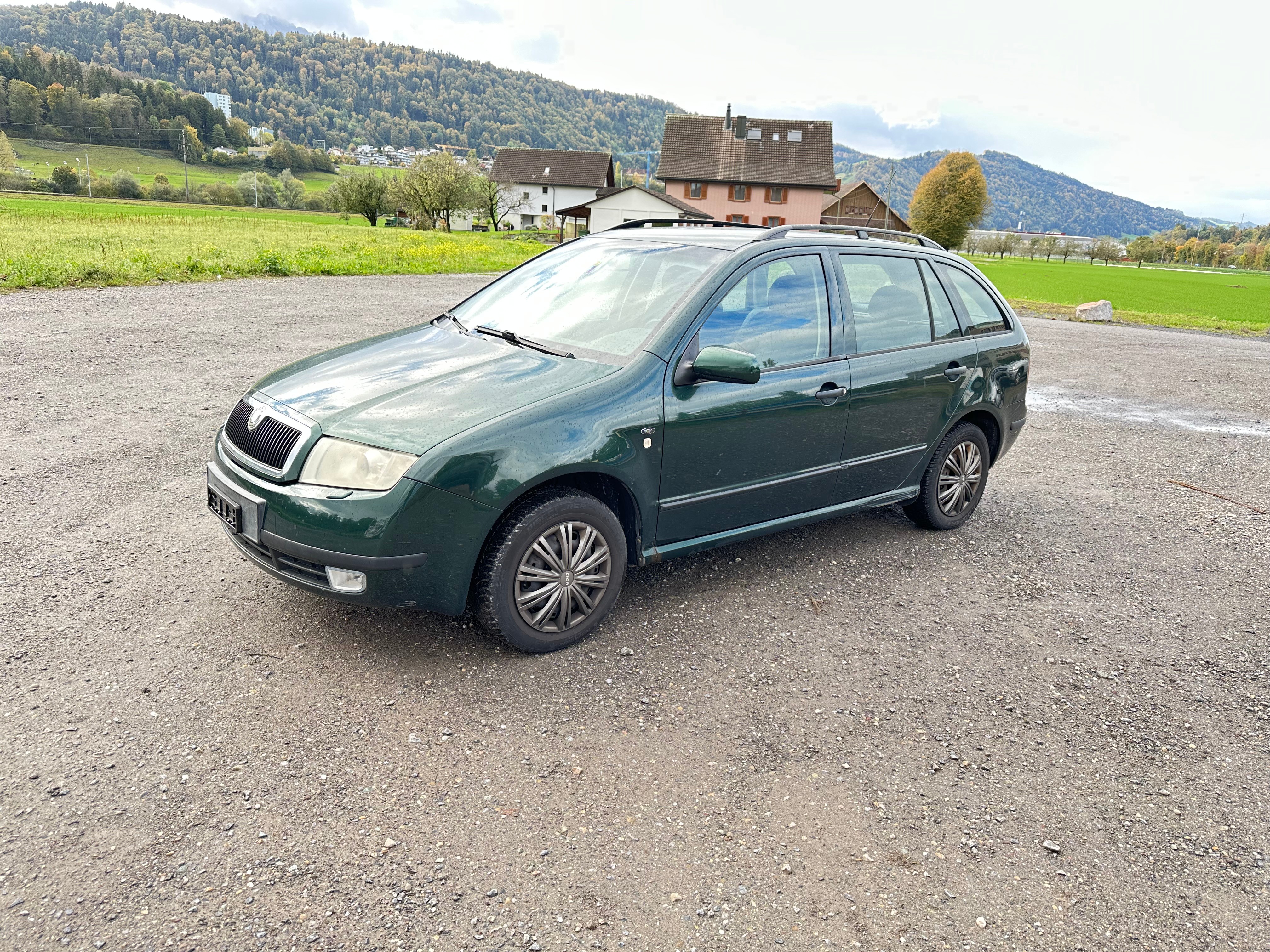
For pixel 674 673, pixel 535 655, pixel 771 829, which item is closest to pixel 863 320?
pixel 674 673

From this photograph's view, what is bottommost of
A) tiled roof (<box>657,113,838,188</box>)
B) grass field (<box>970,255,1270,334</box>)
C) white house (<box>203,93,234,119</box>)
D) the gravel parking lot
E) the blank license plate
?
the gravel parking lot

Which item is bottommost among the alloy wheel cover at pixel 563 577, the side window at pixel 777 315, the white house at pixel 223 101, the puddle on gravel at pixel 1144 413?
the alloy wheel cover at pixel 563 577

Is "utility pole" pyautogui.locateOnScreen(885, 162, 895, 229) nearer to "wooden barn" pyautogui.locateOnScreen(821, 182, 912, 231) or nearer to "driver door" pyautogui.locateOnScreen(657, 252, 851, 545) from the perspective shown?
"wooden barn" pyautogui.locateOnScreen(821, 182, 912, 231)

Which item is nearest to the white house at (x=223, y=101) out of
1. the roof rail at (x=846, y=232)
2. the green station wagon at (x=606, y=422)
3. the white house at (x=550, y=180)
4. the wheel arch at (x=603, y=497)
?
the white house at (x=550, y=180)

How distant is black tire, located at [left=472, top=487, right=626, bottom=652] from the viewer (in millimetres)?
3369

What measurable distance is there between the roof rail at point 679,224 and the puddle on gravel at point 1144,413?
19.4 feet

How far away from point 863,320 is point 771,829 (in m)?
2.88

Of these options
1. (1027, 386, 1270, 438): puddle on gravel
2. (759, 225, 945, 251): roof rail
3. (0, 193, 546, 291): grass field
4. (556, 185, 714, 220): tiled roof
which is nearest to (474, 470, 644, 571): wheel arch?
(759, 225, 945, 251): roof rail

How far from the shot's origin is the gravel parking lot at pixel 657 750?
234cm

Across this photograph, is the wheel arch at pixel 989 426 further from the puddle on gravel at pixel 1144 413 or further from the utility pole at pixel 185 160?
the utility pole at pixel 185 160

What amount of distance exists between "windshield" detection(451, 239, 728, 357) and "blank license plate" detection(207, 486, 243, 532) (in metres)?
1.53

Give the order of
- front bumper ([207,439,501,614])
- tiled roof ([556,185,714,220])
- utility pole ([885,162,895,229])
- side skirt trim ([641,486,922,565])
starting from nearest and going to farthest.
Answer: front bumper ([207,439,501,614])
side skirt trim ([641,486,922,565])
utility pole ([885,162,895,229])
tiled roof ([556,185,714,220])

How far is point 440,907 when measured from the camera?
231cm

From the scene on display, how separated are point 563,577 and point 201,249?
21.4m
